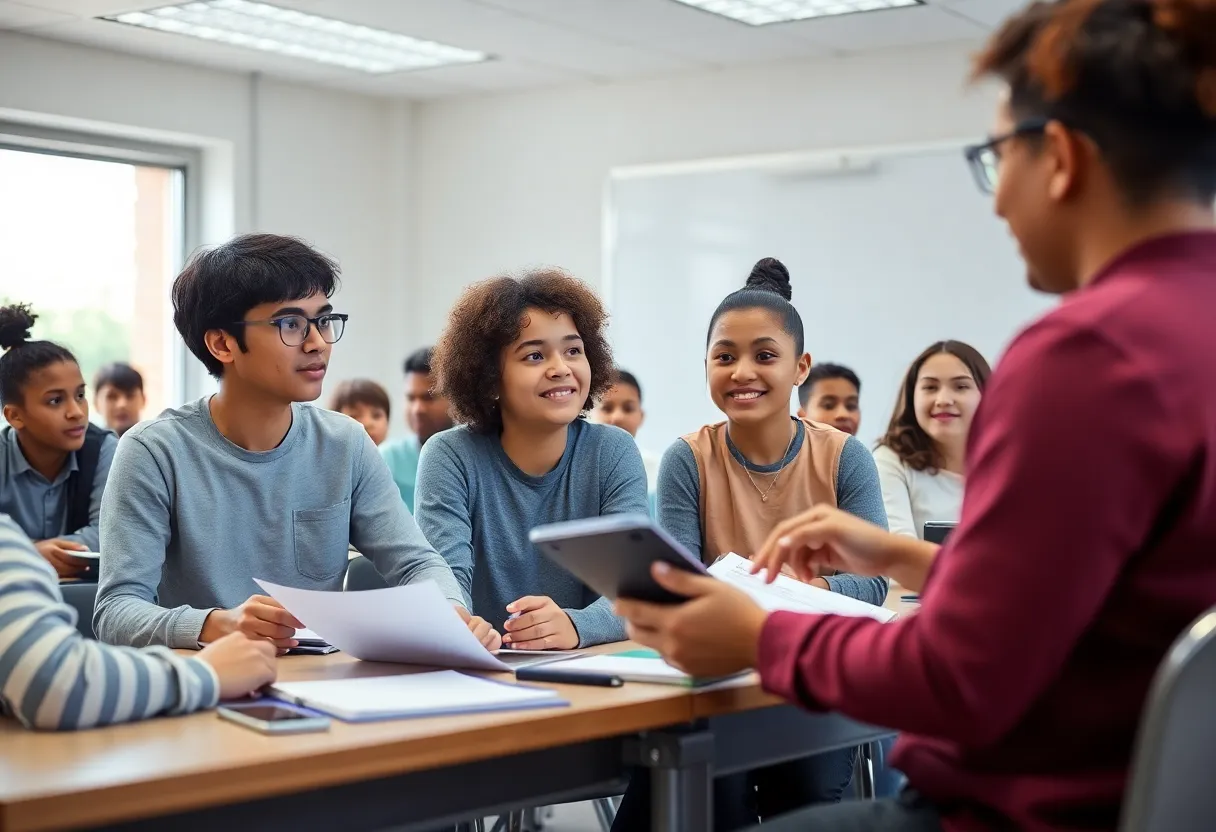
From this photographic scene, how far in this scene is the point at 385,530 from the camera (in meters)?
2.33

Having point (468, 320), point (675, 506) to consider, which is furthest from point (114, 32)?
point (675, 506)

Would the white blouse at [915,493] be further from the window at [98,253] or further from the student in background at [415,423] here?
the window at [98,253]

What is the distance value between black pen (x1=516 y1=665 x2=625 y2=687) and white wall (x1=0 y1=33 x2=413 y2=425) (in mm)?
4686

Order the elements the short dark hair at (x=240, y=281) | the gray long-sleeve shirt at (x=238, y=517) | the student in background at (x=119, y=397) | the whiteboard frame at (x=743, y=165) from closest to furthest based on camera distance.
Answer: the gray long-sleeve shirt at (x=238, y=517) < the short dark hair at (x=240, y=281) < the student in background at (x=119, y=397) < the whiteboard frame at (x=743, y=165)

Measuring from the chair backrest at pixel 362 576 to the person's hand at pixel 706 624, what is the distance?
1.45 m

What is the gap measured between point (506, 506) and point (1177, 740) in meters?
1.53

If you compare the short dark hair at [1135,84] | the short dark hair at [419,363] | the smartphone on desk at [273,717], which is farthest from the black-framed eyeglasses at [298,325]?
the short dark hair at [419,363]

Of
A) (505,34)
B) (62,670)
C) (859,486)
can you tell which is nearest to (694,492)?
(859,486)

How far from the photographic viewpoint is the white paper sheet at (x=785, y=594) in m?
1.73

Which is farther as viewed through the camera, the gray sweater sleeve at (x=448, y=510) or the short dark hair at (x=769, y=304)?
the short dark hair at (x=769, y=304)

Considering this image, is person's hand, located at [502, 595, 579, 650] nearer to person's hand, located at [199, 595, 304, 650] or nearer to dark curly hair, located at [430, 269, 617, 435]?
person's hand, located at [199, 595, 304, 650]

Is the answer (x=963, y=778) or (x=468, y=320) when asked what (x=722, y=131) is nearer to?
(x=468, y=320)

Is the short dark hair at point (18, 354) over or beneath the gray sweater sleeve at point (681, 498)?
over

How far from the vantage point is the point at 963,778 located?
4.01ft
